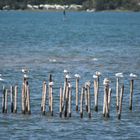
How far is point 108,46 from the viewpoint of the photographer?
10344 cm

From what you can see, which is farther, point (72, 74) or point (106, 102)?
point (72, 74)

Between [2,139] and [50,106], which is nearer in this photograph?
[2,139]

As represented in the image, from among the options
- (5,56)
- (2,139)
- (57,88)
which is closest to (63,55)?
(5,56)

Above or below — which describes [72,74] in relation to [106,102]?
below

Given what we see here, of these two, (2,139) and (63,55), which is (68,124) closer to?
(2,139)

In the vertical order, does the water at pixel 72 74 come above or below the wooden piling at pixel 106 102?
below

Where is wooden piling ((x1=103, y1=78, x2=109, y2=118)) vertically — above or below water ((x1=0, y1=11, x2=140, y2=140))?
above

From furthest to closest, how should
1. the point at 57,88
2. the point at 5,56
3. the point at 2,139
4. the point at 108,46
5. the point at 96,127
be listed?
1. the point at 108,46
2. the point at 5,56
3. the point at 57,88
4. the point at 96,127
5. the point at 2,139

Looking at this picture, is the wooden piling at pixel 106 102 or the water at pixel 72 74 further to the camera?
the wooden piling at pixel 106 102

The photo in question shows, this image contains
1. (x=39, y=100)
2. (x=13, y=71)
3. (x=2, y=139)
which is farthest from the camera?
(x=13, y=71)

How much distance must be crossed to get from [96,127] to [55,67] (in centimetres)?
2739

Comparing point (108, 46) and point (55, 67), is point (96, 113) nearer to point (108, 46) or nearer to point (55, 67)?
point (55, 67)

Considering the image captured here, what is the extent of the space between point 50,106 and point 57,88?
11.9 metres

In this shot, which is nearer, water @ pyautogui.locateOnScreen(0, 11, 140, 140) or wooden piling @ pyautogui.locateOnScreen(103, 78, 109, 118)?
water @ pyautogui.locateOnScreen(0, 11, 140, 140)
